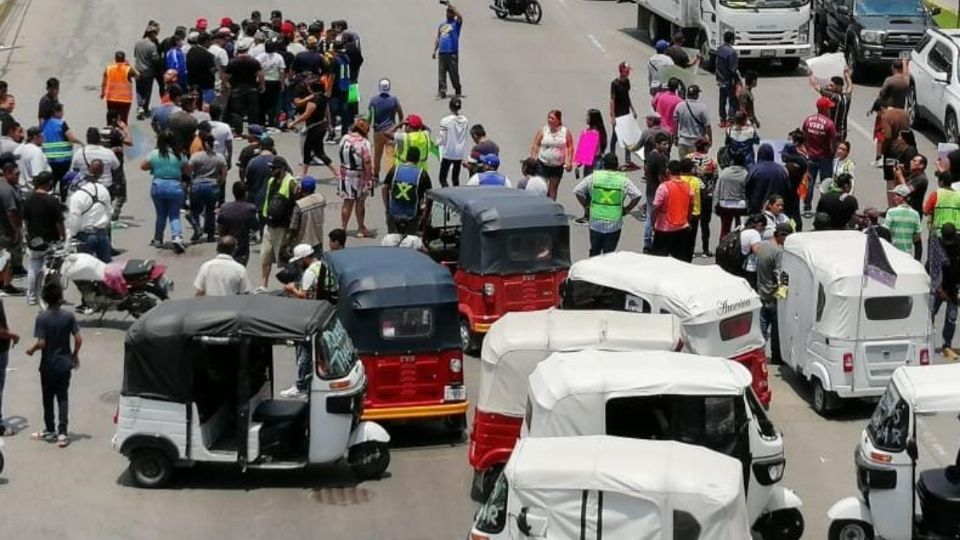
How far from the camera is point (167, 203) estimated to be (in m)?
23.8

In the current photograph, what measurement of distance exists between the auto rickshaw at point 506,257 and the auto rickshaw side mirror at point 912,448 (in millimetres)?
6561

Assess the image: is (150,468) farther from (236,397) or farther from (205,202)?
(205,202)

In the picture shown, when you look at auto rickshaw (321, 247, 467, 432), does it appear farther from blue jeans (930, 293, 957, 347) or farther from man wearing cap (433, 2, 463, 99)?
man wearing cap (433, 2, 463, 99)

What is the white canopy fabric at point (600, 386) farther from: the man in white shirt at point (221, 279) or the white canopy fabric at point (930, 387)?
the man in white shirt at point (221, 279)

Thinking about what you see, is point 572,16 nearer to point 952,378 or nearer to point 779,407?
point 779,407

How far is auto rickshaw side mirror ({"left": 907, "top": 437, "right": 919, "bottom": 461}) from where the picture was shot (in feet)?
45.9

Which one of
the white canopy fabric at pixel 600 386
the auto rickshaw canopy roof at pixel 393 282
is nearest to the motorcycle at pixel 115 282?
the auto rickshaw canopy roof at pixel 393 282

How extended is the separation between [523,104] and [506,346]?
17.9 metres

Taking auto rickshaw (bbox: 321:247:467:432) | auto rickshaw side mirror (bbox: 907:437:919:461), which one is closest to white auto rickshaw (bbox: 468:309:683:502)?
auto rickshaw (bbox: 321:247:467:432)

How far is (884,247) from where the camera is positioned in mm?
18281

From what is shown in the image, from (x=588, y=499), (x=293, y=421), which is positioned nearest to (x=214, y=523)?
(x=293, y=421)

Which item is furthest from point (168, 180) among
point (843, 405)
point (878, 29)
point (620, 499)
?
point (878, 29)

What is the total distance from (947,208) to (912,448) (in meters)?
7.55

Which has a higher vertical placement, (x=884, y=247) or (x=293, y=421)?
(x=884, y=247)
